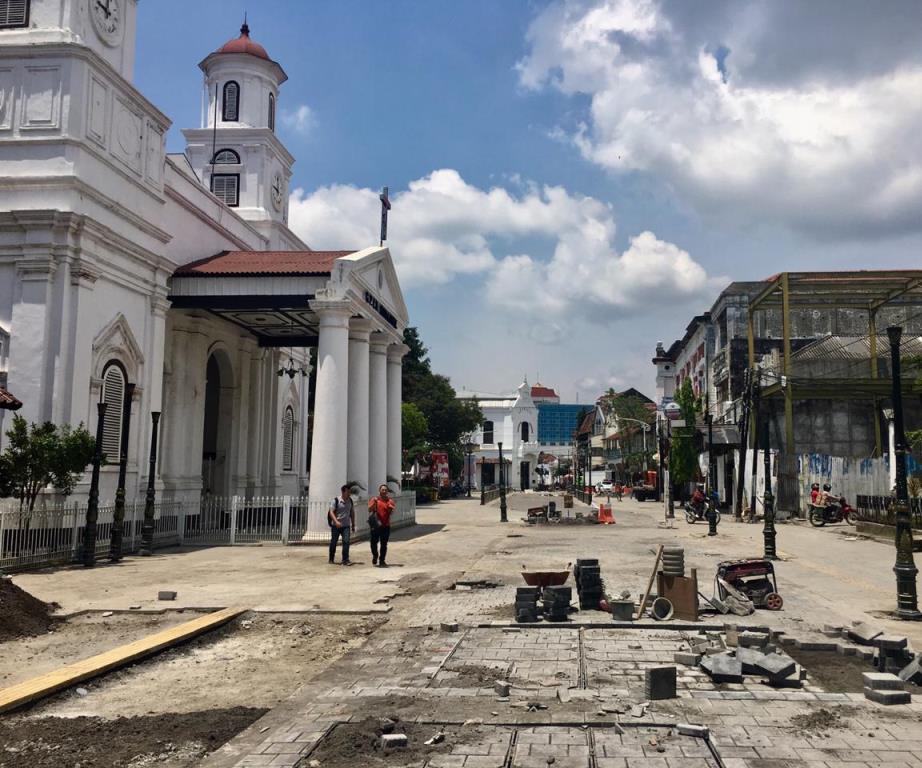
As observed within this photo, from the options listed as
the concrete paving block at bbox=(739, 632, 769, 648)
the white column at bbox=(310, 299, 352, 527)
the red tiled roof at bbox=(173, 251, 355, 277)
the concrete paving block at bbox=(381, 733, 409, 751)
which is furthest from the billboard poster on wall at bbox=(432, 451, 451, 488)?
the concrete paving block at bbox=(381, 733, 409, 751)

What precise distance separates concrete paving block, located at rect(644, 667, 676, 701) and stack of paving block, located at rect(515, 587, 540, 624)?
3422mm

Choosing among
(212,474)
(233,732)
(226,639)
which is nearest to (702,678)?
(233,732)

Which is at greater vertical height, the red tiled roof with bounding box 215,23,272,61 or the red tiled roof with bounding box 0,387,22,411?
the red tiled roof with bounding box 215,23,272,61

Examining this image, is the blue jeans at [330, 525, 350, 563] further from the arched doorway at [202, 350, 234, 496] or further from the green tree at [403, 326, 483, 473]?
the green tree at [403, 326, 483, 473]

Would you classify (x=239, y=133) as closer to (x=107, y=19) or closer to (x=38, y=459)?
(x=107, y=19)

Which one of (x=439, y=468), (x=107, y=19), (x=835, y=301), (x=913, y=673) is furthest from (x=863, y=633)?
(x=439, y=468)

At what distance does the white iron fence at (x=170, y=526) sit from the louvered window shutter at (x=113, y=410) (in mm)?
1467

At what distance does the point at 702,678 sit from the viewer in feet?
24.1

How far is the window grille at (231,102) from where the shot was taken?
34.3m

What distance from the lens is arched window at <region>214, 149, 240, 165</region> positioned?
113 feet

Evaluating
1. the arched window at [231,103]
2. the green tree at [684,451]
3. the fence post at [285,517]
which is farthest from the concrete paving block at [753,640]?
the green tree at [684,451]

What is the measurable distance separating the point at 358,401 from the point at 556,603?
52.8 ft

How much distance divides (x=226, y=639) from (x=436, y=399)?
55.1 metres

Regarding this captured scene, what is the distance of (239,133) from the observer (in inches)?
1339
